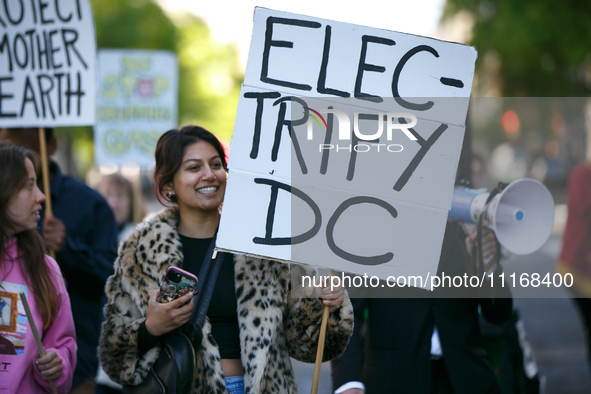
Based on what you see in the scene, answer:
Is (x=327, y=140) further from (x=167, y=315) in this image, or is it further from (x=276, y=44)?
(x=167, y=315)

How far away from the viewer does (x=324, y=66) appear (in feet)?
8.55

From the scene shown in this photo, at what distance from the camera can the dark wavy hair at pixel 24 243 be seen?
109 inches

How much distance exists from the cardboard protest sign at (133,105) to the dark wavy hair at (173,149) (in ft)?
15.2

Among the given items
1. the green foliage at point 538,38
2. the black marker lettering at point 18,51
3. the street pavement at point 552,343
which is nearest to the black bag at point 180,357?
the street pavement at point 552,343

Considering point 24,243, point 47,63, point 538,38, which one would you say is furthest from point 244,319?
point 538,38

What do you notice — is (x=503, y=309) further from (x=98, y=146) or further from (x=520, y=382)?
(x=98, y=146)

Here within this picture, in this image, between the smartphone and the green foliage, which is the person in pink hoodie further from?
the green foliage

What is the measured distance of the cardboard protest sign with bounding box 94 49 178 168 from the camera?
765 cm

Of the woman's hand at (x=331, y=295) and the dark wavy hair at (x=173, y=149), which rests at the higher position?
the dark wavy hair at (x=173, y=149)

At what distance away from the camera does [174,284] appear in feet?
7.98

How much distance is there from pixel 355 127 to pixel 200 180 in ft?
2.24

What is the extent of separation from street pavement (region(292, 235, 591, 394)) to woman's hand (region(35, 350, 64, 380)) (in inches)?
65.3

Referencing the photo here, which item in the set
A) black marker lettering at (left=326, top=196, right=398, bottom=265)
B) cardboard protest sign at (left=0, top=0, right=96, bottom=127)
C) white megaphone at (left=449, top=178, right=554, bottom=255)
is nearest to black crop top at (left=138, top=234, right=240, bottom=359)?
black marker lettering at (left=326, top=196, right=398, bottom=265)

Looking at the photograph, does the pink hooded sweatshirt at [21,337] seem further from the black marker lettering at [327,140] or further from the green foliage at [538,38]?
the green foliage at [538,38]
